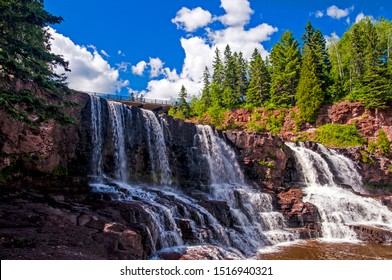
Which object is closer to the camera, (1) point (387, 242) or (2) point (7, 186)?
(2) point (7, 186)

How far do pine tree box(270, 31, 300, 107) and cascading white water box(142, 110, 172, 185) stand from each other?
94.1 feet

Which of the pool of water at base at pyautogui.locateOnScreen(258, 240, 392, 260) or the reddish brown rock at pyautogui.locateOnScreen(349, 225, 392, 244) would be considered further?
the reddish brown rock at pyautogui.locateOnScreen(349, 225, 392, 244)

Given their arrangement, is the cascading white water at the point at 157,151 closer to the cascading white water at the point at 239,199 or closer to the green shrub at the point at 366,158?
the cascading white water at the point at 239,199

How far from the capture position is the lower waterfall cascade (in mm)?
13195

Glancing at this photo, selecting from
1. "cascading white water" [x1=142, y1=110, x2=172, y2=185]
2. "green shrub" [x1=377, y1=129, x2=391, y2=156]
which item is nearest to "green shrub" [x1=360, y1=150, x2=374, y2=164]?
"green shrub" [x1=377, y1=129, x2=391, y2=156]

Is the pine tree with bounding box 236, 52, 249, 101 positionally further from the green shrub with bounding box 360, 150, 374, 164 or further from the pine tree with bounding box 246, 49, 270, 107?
the green shrub with bounding box 360, 150, 374, 164

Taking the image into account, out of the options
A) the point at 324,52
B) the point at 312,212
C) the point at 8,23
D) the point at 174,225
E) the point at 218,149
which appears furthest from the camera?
the point at 324,52

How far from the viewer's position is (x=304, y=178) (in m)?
27.6

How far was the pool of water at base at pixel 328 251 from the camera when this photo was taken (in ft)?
42.3

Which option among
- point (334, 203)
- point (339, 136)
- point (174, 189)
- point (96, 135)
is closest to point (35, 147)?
point (96, 135)

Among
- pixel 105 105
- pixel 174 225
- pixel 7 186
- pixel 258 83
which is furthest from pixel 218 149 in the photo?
pixel 258 83

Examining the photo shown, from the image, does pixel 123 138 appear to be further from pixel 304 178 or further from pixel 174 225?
pixel 304 178

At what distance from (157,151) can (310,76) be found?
30.7 m

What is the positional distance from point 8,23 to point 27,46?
900mm
